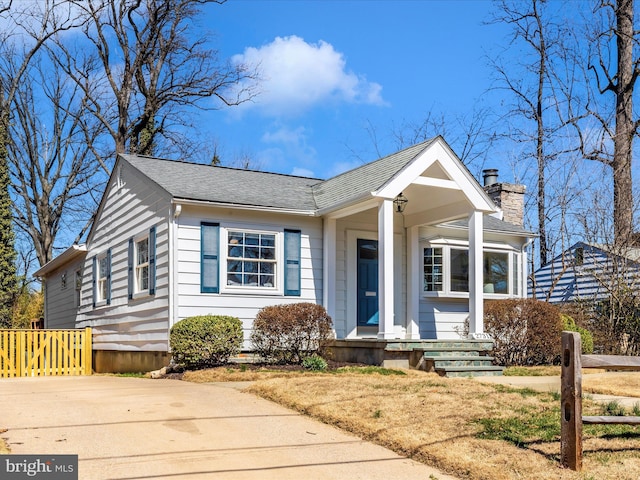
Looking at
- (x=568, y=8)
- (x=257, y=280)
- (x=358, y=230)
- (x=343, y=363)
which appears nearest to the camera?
(x=343, y=363)

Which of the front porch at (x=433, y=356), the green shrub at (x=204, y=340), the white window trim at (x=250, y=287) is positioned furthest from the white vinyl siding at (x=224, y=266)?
the front porch at (x=433, y=356)

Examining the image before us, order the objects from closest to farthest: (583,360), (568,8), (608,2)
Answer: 1. (583,360)
2. (608,2)
3. (568,8)

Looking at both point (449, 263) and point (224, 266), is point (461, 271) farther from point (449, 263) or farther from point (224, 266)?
point (224, 266)

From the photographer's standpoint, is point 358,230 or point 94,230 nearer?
point 358,230

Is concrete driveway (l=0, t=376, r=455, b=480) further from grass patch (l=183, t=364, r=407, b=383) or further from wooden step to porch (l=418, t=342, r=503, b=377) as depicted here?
wooden step to porch (l=418, t=342, r=503, b=377)

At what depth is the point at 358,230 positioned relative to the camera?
595 inches

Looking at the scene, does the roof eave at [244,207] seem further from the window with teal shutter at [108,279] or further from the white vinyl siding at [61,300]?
the white vinyl siding at [61,300]

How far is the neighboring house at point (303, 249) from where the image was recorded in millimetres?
13219

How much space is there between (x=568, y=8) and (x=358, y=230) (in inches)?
591

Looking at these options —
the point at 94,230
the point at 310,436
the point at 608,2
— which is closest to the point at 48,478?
the point at 310,436

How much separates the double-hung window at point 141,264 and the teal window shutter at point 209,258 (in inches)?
55.6

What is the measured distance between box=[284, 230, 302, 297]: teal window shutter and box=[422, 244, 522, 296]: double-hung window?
131 inches

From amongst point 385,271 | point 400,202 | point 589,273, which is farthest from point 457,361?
point 589,273

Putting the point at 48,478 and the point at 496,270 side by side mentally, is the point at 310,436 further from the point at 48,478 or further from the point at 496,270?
the point at 496,270
